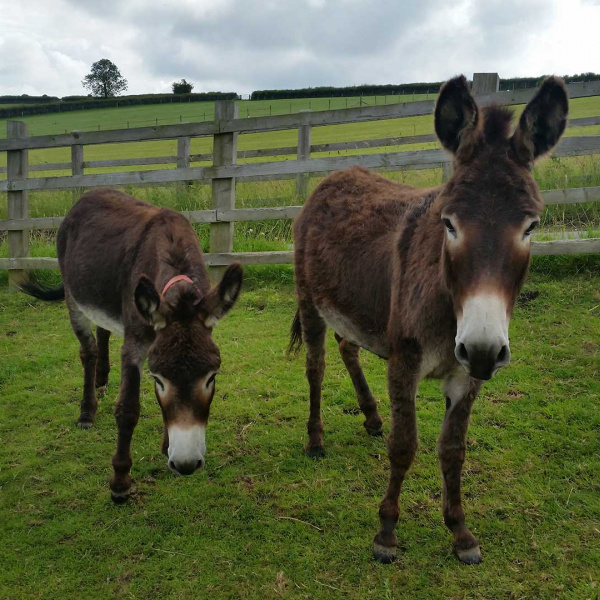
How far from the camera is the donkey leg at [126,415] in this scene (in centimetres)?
330

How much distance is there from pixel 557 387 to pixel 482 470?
1281 mm

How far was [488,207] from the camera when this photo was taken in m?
2.04

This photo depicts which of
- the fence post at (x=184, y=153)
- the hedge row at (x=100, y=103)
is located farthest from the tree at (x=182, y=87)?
the fence post at (x=184, y=153)

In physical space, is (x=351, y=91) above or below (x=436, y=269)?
above

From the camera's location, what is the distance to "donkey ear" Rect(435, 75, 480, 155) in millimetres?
2252

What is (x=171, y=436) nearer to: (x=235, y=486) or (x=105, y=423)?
(x=235, y=486)

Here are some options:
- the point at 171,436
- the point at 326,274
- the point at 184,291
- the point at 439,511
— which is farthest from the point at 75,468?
the point at 439,511

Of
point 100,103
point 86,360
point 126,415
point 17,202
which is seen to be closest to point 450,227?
point 126,415

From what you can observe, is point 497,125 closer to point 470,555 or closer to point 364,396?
point 470,555

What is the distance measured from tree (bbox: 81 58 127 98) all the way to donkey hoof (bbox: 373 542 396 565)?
328 feet

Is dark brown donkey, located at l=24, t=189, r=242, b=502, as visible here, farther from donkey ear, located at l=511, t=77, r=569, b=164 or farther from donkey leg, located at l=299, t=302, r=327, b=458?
donkey ear, located at l=511, t=77, r=569, b=164

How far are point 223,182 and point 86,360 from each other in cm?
338

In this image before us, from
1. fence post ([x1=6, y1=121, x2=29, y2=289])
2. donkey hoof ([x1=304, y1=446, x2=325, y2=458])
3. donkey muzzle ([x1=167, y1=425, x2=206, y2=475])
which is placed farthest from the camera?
fence post ([x1=6, y1=121, x2=29, y2=289])

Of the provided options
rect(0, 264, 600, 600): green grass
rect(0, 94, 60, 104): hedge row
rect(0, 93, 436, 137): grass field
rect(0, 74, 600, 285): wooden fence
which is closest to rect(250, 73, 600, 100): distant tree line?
rect(0, 93, 436, 137): grass field
